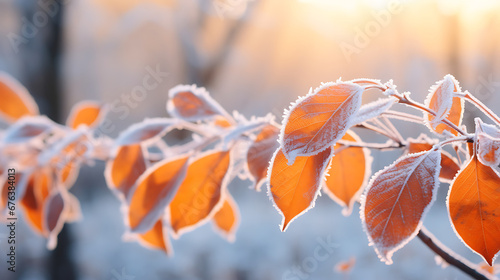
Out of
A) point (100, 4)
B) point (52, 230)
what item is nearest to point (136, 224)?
point (52, 230)

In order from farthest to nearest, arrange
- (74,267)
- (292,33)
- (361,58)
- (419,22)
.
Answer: (292,33) < (74,267) < (361,58) < (419,22)

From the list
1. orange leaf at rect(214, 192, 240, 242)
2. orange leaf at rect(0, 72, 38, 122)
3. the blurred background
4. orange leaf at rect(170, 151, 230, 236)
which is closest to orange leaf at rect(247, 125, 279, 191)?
orange leaf at rect(170, 151, 230, 236)

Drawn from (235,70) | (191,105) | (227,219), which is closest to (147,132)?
(191,105)

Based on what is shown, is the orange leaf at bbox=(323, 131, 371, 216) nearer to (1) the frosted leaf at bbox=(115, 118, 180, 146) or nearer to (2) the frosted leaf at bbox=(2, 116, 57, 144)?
(1) the frosted leaf at bbox=(115, 118, 180, 146)

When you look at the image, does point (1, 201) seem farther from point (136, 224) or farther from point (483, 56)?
point (483, 56)

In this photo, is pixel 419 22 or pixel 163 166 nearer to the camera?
pixel 163 166

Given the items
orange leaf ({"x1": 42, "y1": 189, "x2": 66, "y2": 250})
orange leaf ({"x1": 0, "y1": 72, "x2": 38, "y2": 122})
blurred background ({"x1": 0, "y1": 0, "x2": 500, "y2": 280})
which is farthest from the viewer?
blurred background ({"x1": 0, "y1": 0, "x2": 500, "y2": 280})

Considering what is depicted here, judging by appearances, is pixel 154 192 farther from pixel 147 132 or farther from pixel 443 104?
pixel 443 104
